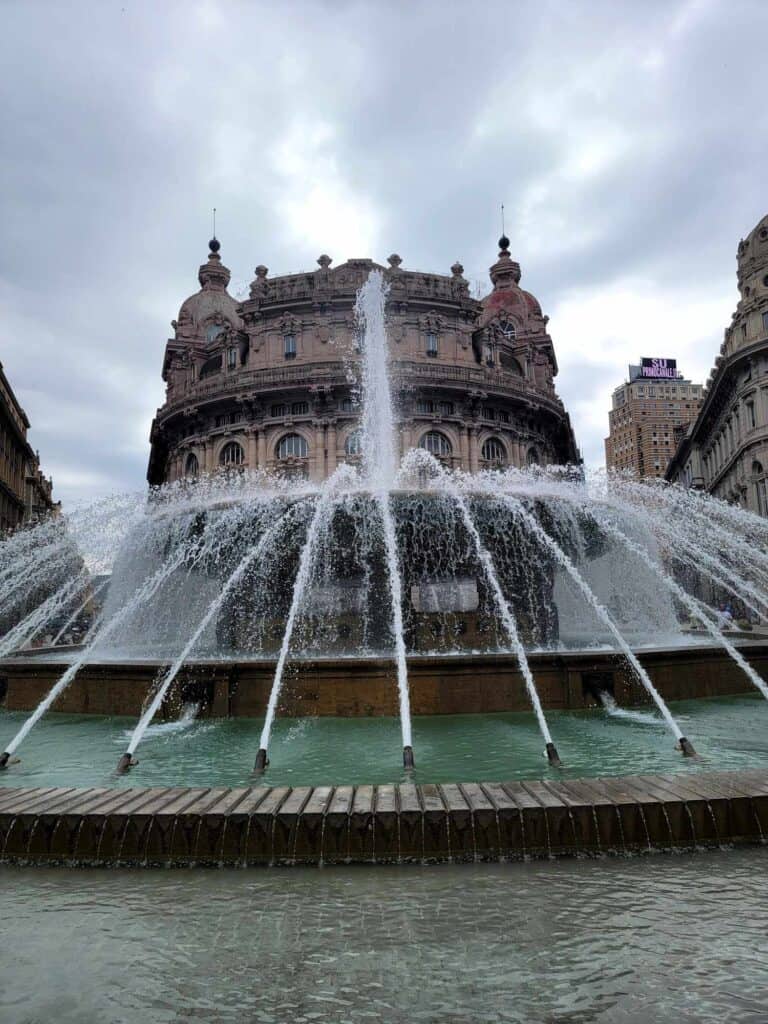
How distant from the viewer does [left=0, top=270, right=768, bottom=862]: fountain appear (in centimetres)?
491

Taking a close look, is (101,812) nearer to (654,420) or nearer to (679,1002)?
(679,1002)

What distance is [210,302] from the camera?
6469 cm

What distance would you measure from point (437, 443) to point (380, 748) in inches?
1567

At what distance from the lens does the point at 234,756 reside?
26.0ft

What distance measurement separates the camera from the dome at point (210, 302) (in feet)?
204

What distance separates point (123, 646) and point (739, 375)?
4478 centimetres

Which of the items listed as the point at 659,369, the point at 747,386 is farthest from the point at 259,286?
the point at 659,369

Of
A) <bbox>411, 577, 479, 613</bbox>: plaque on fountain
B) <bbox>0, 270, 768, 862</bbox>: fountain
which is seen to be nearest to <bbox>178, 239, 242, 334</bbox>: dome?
<bbox>0, 270, 768, 862</bbox>: fountain

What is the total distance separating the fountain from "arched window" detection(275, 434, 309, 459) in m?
25.4

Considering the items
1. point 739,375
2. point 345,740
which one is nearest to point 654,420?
point 739,375

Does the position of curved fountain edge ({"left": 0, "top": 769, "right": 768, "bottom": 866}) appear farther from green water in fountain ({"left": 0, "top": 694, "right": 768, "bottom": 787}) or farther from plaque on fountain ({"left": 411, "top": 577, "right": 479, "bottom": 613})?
plaque on fountain ({"left": 411, "top": 577, "right": 479, "bottom": 613})

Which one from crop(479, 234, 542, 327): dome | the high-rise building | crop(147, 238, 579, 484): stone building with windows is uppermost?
the high-rise building

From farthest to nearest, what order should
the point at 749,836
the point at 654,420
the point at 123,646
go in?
the point at 654,420, the point at 123,646, the point at 749,836

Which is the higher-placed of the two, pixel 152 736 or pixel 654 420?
pixel 654 420
